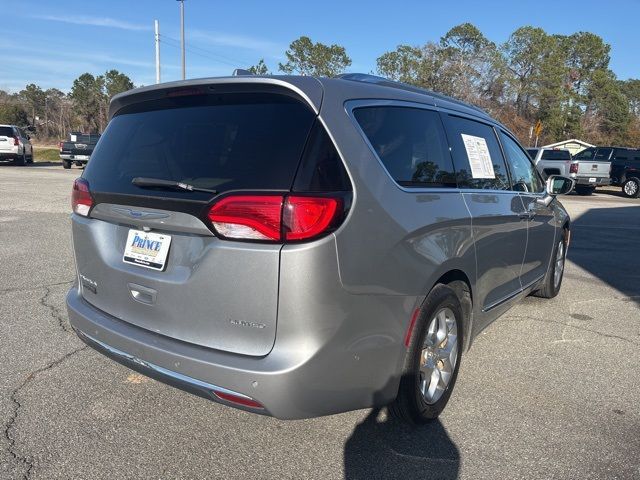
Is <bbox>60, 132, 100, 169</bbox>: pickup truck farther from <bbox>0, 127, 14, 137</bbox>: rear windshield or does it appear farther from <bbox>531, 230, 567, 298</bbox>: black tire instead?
<bbox>531, 230, 567, 298</bbox>: black tire

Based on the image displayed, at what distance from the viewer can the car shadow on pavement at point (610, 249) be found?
22.5 feet

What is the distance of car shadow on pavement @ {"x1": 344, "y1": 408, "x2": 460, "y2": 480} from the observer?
2623mm

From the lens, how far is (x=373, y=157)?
2.52 m

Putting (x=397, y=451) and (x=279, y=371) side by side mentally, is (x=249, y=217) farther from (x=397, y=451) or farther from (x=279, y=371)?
(x=397, y=451)

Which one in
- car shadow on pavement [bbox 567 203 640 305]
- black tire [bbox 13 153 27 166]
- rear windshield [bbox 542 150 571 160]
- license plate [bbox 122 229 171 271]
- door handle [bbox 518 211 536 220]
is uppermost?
rear windshield [bbox 542 150 571 160]

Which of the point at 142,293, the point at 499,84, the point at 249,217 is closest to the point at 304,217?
the point at 249,217

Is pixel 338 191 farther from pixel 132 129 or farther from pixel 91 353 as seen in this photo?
pixel 91 353

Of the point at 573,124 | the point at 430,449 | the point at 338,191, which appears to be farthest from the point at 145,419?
the point at 573,124

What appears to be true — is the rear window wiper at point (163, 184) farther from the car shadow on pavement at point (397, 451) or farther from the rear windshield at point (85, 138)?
the rear windshield at point (85, 138)

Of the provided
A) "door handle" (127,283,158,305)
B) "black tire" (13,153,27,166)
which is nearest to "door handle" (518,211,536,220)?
"door handle" (127,283,158,305)

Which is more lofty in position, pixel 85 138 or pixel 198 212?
pixel 198 212

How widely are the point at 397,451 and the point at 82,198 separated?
2.23m

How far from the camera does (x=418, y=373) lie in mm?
2822

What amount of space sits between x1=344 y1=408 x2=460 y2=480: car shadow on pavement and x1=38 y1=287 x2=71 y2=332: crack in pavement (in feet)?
8.77
